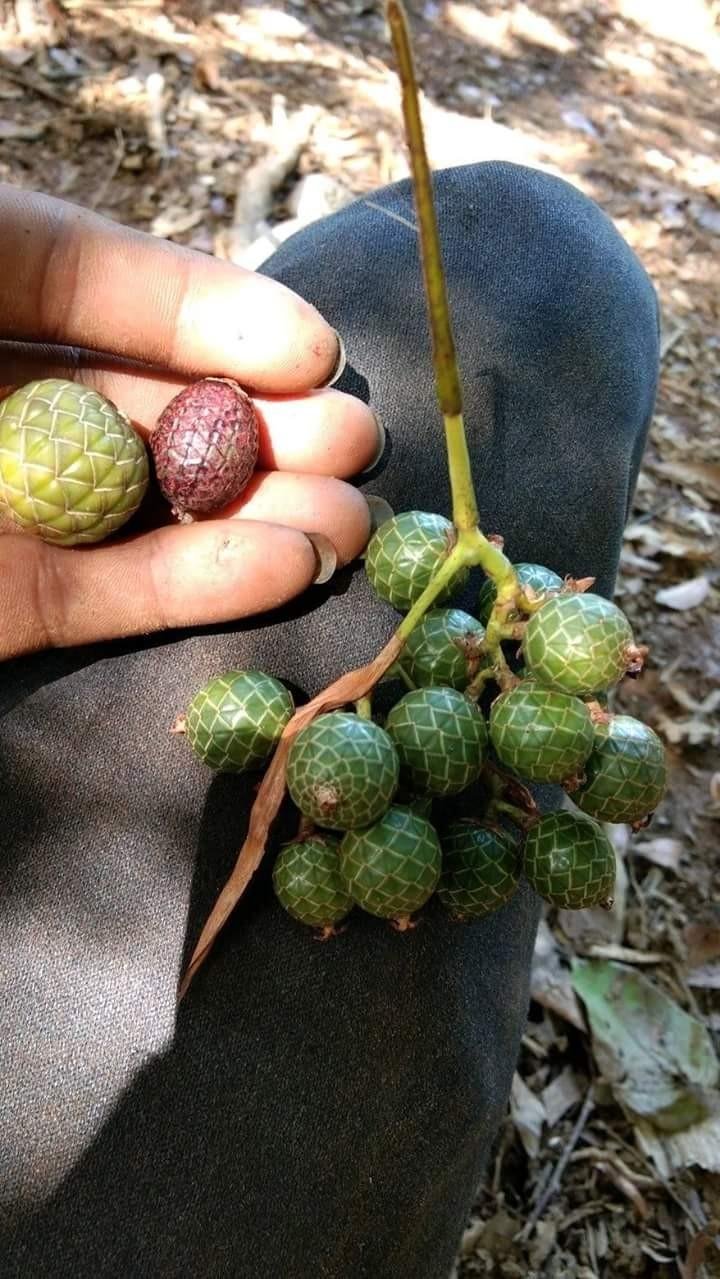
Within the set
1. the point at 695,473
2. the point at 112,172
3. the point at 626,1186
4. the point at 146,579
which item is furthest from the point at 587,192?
the point at 626,1186

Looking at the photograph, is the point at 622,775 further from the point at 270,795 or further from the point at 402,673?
the point at 270,795

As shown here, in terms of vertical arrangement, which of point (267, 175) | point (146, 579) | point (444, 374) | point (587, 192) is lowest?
point (267, 175)

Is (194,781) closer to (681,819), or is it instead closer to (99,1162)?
(99,1162)

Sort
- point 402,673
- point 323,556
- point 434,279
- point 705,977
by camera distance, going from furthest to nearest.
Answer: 1. point 705,977
2. point 323,556
3. point 402,673
4. point 434,279

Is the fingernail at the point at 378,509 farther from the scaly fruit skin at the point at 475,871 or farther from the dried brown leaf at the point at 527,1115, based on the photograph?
the dried brown leaf at the point at 527,1115

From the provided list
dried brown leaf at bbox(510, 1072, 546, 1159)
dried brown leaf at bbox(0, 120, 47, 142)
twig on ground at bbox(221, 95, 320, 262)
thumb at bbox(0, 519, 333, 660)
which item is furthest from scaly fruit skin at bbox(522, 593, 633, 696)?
dried brown leaf at bbox(0, 120, 47, 142)

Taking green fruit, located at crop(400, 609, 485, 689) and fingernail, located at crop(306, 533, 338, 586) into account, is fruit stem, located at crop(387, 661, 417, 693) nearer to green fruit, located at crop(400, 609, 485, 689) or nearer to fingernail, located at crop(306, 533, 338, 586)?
green fruit, located at crop(400, 609, 485, 689)
